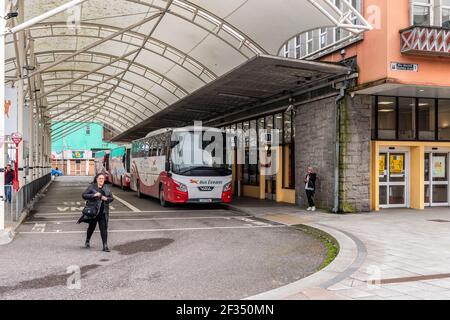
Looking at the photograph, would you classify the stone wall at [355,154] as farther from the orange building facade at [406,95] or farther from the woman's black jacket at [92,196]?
the woman's black jacket at [92,196]

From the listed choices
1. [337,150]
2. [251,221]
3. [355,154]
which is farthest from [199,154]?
[355,154]

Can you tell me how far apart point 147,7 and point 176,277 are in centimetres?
1630

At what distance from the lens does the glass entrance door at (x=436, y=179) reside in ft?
59.6

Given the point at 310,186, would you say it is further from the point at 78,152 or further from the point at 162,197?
the point at 78,152

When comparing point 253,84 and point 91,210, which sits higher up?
point 253,84

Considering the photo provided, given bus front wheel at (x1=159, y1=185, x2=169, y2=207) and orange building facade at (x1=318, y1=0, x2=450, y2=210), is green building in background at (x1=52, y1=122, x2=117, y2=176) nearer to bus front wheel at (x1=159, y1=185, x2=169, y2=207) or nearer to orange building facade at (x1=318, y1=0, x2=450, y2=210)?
bus front wheel at (x1=159, y1=185, x2=169, y2=207)

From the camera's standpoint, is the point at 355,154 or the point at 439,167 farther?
the point at 439,167

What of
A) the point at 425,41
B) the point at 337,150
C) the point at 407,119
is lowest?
the point at 337,150

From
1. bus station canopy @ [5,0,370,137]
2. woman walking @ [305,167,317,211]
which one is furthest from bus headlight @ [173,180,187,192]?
woman walking @ [305,167,317,211]

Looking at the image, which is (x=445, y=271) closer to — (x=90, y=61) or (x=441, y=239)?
(x=441, y=239)

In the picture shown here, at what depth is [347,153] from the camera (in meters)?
16.0

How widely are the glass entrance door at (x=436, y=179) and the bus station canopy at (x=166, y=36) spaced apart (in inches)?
254

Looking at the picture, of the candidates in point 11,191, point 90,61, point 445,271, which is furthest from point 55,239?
point 90,61

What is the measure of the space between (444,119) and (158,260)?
14.1m
